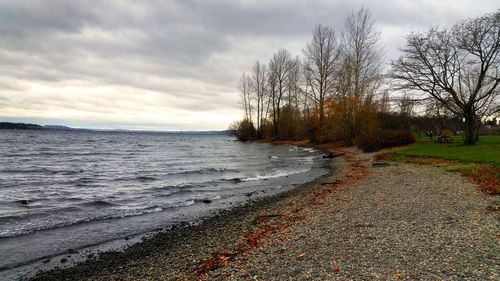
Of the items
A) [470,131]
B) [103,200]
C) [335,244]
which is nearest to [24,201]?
[103,200]

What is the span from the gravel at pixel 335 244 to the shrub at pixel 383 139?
2441cm

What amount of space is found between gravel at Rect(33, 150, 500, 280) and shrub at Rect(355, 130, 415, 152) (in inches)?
961

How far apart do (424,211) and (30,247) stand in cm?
1208

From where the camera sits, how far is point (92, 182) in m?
22.4

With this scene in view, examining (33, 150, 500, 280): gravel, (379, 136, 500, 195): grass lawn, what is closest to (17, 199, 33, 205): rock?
(33, 150, 500, 280): gravel

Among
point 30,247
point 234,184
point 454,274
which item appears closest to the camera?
point 454,274

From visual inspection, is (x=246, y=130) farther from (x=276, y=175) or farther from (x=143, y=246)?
(x=143, y=246)

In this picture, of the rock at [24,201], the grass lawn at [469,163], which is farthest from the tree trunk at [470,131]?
the rock at [24,201]

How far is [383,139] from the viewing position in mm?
37844

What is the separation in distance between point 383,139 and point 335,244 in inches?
1296

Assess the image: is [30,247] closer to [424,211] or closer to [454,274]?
[454,274]

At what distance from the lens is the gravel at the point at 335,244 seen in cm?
625

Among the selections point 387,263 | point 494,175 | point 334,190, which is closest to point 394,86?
point 494,175

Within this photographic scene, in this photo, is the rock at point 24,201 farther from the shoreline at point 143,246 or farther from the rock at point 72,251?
the shoreline at point 143,246
